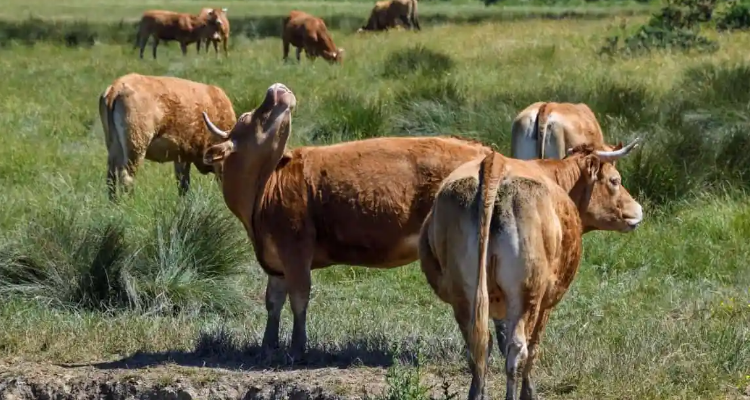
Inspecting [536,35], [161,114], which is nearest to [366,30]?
[536,35]

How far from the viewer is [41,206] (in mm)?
11062

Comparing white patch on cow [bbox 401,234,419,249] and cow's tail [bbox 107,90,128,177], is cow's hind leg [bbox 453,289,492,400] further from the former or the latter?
cow's tail [bbox 107,90,128,177]

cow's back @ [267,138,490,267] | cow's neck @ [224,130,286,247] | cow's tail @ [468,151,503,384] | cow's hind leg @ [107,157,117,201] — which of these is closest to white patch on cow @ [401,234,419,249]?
cow's back @ [267,138,490,267]

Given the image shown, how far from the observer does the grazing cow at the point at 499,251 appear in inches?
239

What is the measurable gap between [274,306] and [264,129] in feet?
3.94

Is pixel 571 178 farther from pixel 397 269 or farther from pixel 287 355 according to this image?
pixel 397 269

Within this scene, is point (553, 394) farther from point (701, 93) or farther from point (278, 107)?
point (701, 93)

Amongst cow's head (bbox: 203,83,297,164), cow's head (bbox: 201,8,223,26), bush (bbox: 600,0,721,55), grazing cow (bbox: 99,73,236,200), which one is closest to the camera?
cow's head (bbox: 203,83,297,164)

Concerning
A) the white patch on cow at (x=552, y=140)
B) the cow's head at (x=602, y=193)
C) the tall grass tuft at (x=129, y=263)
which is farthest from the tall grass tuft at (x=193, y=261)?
the cow's head at (x=602, y=193)

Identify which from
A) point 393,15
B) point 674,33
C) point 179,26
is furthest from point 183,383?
point 393,15

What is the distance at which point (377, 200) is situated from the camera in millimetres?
7738

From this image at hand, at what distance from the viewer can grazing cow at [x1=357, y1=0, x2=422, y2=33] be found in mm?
41156

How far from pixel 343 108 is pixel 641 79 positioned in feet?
16.2

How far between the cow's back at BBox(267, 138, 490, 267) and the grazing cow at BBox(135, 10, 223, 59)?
26275mm
